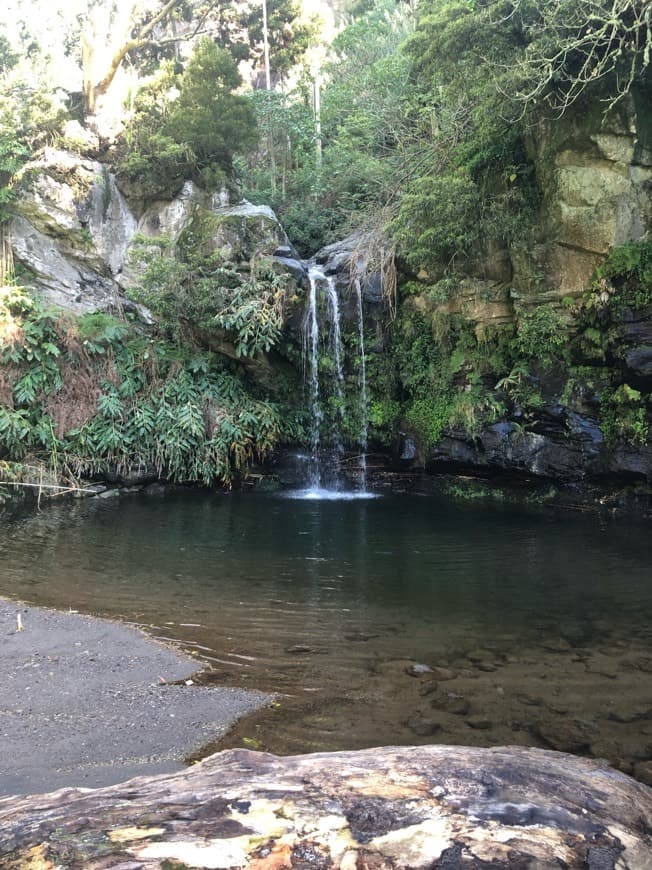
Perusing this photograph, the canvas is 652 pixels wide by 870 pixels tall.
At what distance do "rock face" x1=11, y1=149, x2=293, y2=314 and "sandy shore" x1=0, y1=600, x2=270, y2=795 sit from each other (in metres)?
10.6

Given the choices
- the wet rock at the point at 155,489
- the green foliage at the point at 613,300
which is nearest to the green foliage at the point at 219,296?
the wet rock at the point at 155,489

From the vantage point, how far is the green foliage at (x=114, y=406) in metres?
12.5

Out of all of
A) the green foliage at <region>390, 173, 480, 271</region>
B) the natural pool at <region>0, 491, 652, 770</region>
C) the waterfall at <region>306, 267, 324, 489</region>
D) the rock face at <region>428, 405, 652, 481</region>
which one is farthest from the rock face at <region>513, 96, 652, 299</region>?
the waterfall at <region>306, 267, 324, 489</region>

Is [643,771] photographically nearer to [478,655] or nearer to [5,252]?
[478,655]

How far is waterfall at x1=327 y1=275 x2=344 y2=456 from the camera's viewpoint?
1413cm

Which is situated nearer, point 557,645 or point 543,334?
point 557,645

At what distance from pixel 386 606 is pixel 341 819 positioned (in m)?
4.49

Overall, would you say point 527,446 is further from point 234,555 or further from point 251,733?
point 251,733

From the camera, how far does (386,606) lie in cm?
648

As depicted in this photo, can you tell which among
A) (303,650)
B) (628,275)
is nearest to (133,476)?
(303,650)

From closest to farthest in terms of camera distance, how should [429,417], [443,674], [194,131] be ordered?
[443,674] < [429,417] < [194,131]

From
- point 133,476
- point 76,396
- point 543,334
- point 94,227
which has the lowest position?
point 133,476

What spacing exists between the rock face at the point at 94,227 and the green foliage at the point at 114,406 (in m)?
2.23

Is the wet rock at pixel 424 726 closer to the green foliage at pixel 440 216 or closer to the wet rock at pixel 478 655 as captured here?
the wet rock at pixel 478 655
